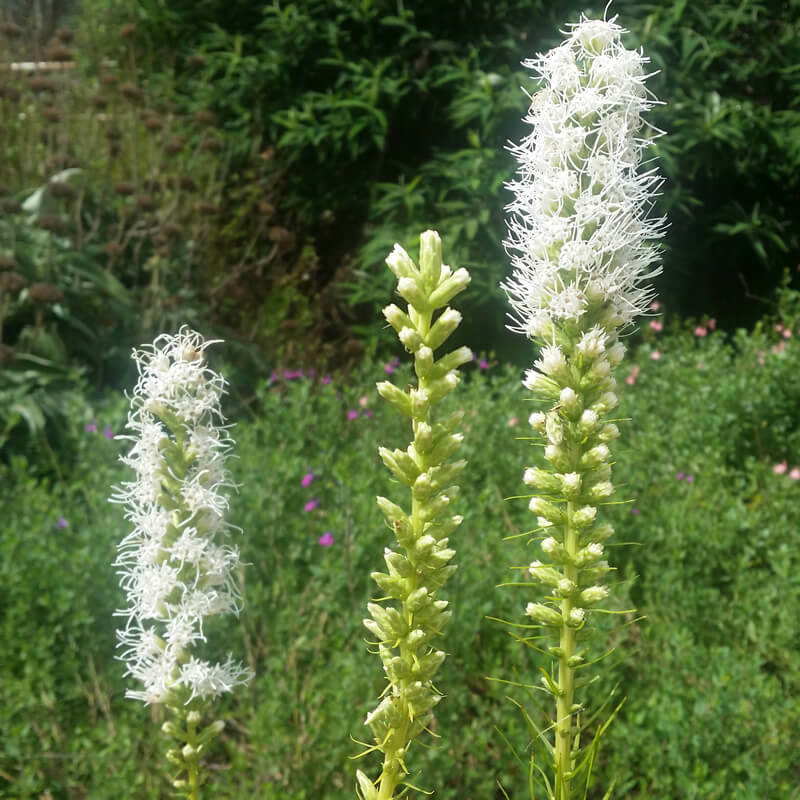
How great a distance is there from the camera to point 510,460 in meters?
5.11

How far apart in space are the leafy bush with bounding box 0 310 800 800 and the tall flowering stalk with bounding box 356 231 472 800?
0.76 m

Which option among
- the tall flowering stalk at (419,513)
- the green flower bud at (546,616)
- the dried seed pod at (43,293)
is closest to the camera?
the tall flowering stalk at (419,513)

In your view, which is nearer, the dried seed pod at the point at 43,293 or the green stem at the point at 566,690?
the green stem at the point at 566,690

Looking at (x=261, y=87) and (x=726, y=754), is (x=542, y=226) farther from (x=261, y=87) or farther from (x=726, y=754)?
(x=261, y=87)

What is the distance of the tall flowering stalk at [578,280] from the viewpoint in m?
1.33

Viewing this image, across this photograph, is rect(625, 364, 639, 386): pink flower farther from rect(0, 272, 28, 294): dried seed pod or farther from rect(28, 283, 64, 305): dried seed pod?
rect(0, 272, 28, 294): dried seed pod

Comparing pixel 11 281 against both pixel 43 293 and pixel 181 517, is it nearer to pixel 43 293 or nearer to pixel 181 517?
pixel 43 293

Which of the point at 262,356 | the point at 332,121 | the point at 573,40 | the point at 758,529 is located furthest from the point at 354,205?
the point at 573,40

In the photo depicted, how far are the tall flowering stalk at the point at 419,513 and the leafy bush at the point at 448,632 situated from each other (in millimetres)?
764

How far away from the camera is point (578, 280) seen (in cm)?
135

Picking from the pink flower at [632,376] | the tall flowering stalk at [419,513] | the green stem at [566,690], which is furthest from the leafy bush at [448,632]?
the pink flower at [632,376]

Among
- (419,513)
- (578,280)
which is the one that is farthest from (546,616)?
(578,280)

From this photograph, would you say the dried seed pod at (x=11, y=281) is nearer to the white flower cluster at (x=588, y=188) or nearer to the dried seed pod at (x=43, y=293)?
the dried seed pod at (x=43, y=293)

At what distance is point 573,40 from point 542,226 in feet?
1.03
